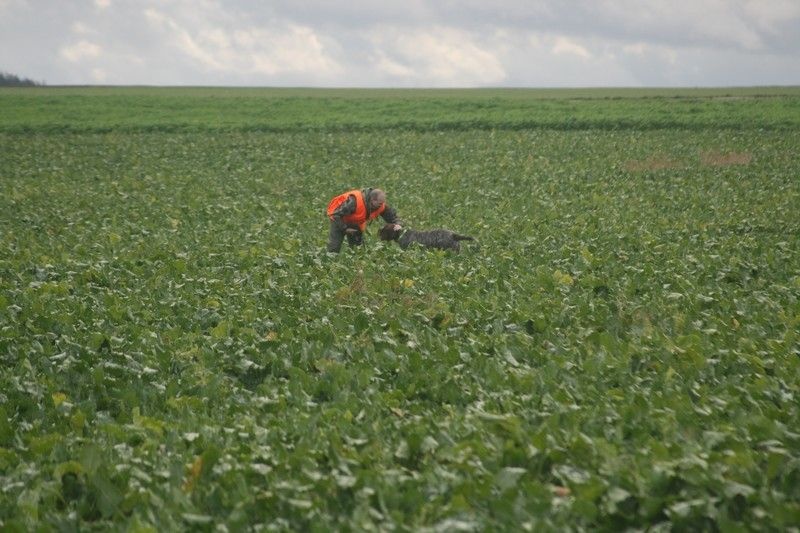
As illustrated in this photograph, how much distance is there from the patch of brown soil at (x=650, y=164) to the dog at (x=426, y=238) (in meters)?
15.0

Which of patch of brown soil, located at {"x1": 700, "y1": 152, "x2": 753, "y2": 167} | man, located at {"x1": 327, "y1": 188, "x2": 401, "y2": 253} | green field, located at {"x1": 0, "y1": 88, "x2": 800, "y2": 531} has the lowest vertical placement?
green field, located at {"x1": 0, "y1": 88, "x2": 800, "y2": 531}

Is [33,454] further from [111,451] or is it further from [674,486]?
[674,486]

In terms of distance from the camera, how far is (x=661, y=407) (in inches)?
238

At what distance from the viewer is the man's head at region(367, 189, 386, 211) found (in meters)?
13.8

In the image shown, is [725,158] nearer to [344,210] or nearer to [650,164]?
[650,164]

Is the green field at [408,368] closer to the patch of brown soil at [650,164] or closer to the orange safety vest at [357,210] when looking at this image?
the orange safety vest at [357,210]

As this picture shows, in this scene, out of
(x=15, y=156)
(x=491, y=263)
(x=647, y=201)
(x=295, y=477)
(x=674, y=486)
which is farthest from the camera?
(x=15, y=156)

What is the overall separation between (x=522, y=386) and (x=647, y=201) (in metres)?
14.5

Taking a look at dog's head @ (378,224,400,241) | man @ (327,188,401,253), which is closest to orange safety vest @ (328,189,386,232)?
man @ (327,188,401,253)

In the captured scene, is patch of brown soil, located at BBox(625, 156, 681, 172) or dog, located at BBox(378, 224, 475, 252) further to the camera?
patch of brown soil, located at BBox(625, 156, 681, 172)

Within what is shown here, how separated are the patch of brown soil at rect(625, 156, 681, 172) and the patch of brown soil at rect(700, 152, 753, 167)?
0.97 meters

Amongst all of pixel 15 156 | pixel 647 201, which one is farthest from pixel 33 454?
pixel 15 156

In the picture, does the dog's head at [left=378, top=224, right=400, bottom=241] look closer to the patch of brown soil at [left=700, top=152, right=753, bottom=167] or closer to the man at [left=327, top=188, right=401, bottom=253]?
the man at [left=327, top=188, right=401, bottom=253]

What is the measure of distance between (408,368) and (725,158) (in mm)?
24611
